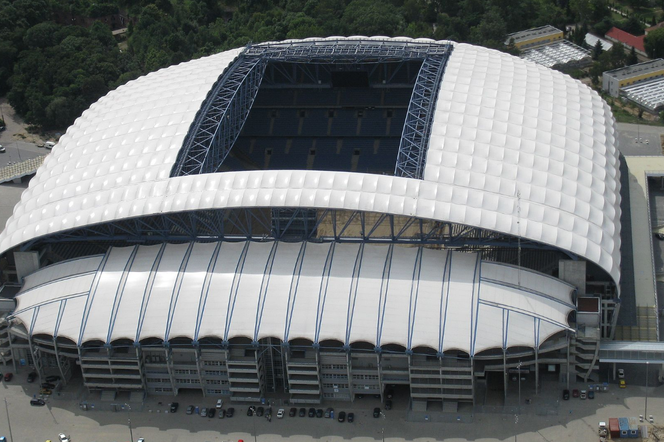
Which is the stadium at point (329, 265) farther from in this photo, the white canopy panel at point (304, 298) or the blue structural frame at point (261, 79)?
the blue structural frame at point (261, 79)

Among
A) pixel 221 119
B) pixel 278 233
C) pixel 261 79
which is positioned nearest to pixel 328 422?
pixel 278 233

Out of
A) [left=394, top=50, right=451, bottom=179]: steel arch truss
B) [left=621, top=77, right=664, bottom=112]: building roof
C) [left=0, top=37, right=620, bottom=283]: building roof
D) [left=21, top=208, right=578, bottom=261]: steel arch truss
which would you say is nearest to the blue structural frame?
[left=394, top=50, right=451, bottom=179]: steel arch truss

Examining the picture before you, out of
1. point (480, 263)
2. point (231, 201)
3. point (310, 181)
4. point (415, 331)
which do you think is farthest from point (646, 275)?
point (231, 201)

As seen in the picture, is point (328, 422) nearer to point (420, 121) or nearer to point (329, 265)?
point (329, 265)

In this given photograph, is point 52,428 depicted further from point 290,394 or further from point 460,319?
point 460,319

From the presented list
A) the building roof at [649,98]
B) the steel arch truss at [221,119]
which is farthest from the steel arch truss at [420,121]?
the building roof at [649,98]

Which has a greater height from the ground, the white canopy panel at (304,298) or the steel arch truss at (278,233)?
the steel arch truss at (278,233)

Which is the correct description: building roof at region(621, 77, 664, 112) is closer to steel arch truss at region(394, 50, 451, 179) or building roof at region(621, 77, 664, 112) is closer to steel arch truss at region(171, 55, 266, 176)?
steel arch truss at region(394, 50, 451, 179)
